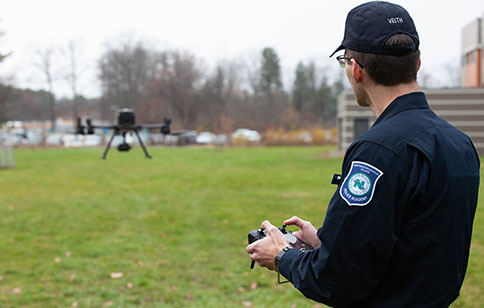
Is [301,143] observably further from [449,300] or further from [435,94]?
[449,300]

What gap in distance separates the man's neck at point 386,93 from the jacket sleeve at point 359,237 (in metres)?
0.25

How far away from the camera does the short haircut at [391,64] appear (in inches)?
62.3

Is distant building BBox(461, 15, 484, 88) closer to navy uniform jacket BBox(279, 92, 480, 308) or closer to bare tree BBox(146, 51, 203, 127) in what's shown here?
bare tree BBox(146, 51, 203, 127)

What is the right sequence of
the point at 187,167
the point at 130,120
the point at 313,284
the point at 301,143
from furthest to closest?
1. the point at 301,143
2. the point at 187,167
3. the point at 130,120
4. the point at 313,284

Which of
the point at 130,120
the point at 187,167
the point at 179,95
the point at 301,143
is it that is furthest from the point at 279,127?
the point at 130,120

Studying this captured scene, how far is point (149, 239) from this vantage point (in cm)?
782

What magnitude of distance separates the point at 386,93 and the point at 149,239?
22.3ft

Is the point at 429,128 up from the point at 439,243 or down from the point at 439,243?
up

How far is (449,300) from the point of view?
5.32 ft

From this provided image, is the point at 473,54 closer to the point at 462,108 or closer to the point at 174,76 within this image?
the point at 462,108

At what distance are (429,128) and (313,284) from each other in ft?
2.31

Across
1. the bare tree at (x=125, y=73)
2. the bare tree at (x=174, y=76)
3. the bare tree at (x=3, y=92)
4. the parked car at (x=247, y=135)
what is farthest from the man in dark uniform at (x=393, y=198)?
the parked car at (x=247, y=135)

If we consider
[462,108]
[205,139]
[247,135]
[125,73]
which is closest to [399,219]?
[125,73]

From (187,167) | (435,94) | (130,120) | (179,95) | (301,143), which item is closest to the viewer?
(130,120)
